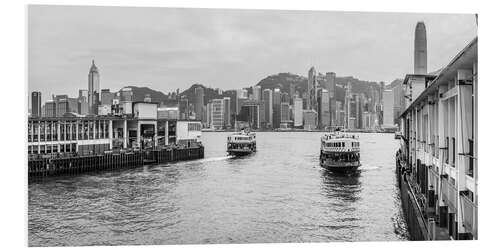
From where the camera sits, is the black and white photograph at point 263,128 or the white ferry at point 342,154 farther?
the white ferry at point 342,154

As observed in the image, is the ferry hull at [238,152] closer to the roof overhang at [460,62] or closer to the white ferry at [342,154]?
the white ferry at [342,154]

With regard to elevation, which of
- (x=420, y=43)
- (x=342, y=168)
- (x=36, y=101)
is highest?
(x=420, y=43)

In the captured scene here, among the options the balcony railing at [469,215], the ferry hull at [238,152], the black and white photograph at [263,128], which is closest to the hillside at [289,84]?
the black and white photograph at [263,128]

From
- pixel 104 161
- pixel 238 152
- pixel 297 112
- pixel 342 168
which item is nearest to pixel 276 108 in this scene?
pixel 297 112

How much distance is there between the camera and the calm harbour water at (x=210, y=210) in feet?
27.7

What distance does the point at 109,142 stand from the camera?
22328 mm

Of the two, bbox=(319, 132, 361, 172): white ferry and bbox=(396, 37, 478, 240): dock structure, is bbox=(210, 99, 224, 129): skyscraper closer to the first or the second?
bbox=(396, 37, 478, 240): dock structure

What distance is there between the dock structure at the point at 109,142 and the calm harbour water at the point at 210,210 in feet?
4.21

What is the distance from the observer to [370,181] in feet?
55.3

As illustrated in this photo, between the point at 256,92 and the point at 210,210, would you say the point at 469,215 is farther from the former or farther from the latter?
the point at 210,210

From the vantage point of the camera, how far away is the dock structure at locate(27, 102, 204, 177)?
16.9m

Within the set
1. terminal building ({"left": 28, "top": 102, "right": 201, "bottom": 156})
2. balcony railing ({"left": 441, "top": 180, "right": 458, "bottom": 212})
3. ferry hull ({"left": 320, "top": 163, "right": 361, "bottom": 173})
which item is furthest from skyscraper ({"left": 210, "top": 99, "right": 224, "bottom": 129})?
ferry hull ({"left": 320, "top": 163, "right": 361, "bottom": 173})

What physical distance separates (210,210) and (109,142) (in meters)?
13.0

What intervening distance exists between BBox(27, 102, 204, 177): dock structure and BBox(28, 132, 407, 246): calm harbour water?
128 cm
